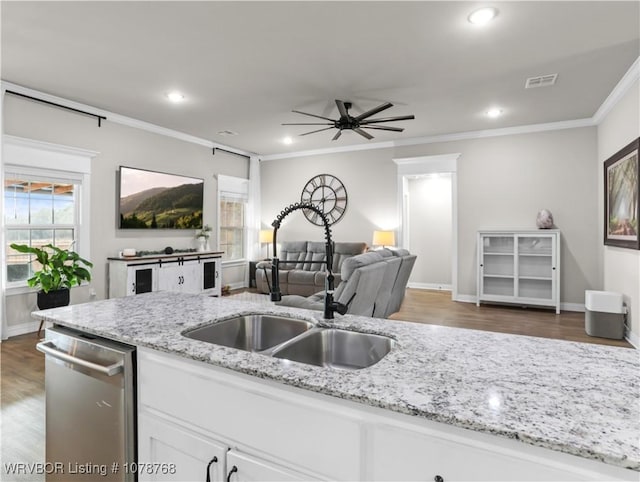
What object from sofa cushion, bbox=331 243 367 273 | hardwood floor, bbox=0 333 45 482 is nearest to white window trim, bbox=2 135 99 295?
hardwood floor, bbox=0 333 45 482

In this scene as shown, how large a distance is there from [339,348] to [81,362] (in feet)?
3.15

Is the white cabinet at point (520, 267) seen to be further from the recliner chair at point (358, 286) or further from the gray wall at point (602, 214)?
the recliner chair at point (358, 286)

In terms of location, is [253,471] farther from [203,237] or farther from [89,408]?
[203,237]

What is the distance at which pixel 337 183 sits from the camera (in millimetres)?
7262

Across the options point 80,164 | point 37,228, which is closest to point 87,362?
point 37,228

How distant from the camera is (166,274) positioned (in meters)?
5.45

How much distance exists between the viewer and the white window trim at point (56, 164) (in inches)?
160

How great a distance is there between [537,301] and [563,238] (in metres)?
1.05

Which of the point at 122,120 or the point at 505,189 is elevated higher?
the point at 122,120

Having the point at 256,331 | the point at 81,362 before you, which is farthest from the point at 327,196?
the point at 81,362

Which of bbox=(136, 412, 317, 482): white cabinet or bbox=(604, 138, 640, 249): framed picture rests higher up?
bbox=(604, 138, 640, 249): framed picture

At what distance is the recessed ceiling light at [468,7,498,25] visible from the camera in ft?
8.80

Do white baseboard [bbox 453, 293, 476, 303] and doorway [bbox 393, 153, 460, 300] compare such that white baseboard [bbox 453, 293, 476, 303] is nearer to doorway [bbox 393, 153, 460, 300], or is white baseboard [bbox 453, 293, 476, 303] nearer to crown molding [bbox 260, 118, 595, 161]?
doorway [bbox 393, 153, 460, 300]

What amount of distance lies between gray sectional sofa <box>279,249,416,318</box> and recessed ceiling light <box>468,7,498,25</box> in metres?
2.12
